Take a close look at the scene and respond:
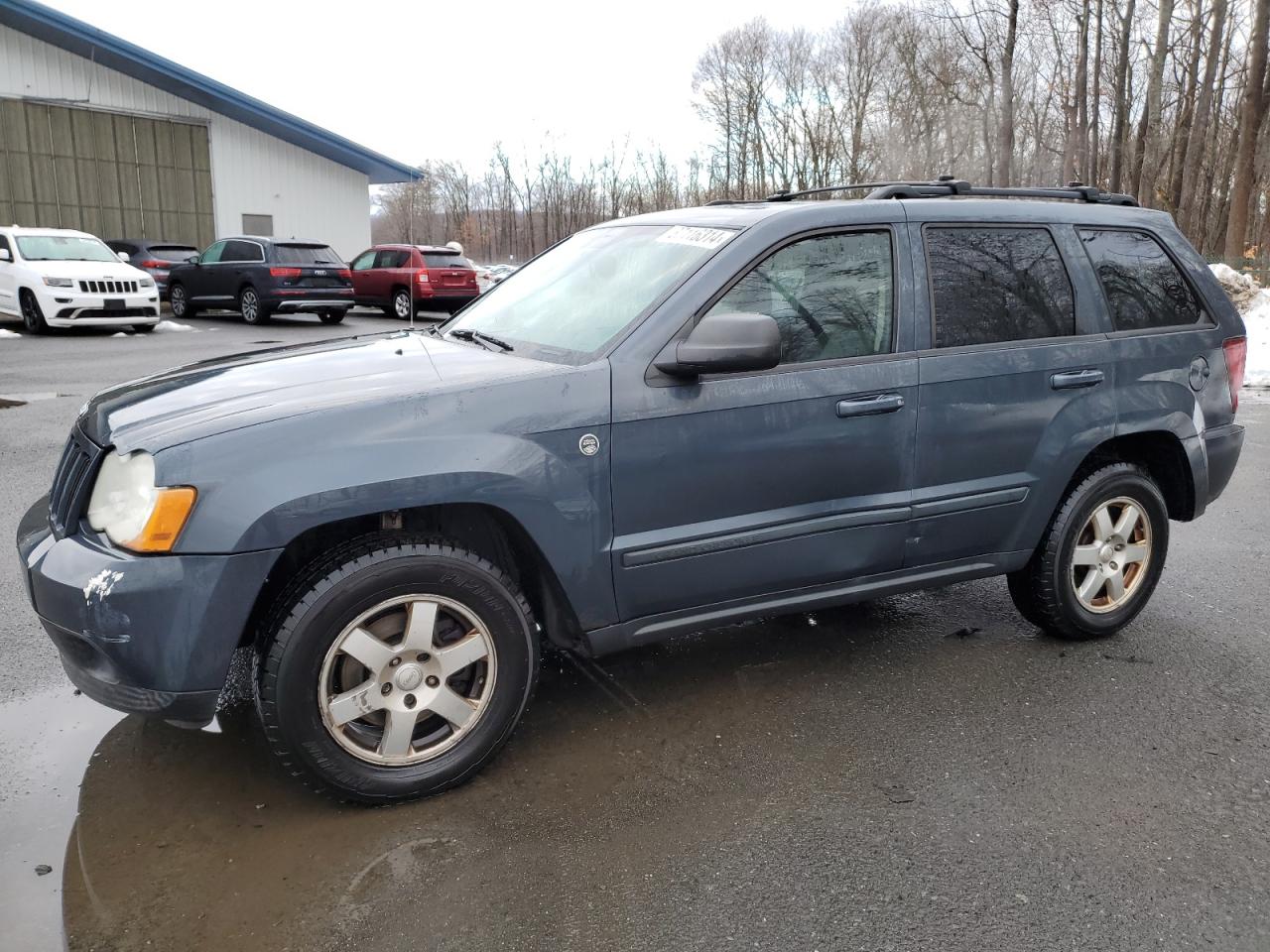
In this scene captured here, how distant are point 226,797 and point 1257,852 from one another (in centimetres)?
299

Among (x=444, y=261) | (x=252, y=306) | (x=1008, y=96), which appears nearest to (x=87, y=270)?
Answer: (x=252, y=306)

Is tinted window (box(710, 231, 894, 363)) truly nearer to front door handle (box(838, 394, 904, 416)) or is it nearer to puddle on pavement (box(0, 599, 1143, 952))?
front door handle (box(838, 394, 904, 416))

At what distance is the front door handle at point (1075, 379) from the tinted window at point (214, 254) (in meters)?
18.7

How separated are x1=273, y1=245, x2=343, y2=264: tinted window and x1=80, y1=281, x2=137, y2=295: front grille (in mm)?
2787

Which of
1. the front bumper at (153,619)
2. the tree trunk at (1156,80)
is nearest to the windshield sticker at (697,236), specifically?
the front bumper at (153,619)

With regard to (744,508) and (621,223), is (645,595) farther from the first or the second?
(621,223)

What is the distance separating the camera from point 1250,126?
21.7 m

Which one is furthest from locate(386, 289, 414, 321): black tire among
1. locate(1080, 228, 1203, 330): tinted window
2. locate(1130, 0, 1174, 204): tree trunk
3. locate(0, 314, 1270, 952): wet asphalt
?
locate(1130, 0, 1174, 204): tree trunk

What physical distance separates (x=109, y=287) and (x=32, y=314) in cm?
137

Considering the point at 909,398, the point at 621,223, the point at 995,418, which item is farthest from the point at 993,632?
the point at 621,223

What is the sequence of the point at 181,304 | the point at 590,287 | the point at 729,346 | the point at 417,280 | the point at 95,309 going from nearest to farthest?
the point at 729,346 < the point at 590,287 < the point at 95,309 < the point at 417,280 < the point at 181,304

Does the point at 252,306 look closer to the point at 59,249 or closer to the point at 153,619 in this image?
the point at 59,249

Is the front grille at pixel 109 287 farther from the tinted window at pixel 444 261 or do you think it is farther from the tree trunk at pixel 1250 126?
the tree trunk at pixel 1250 126

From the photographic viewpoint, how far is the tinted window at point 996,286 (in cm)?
369
